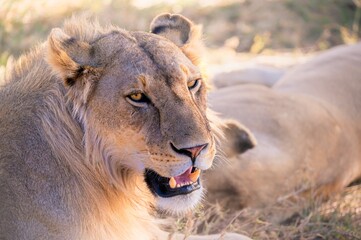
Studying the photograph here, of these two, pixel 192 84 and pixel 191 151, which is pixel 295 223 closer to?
pixel 192 84

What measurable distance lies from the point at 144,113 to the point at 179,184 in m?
0.30

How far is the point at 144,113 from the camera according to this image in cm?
323

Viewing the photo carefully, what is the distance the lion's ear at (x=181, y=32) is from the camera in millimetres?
3715

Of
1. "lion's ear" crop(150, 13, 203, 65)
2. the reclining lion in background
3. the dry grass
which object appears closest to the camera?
"lion's ear" crop(150, 13, 203, 65)

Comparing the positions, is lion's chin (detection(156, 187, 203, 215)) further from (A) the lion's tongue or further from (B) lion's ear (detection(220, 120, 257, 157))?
(B) lion's ear (detection(220, 120, 257, 157))

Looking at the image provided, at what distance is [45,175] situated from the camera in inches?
128

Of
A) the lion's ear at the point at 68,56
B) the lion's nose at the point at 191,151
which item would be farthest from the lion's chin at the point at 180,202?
the lion's ear at the point at 68,56

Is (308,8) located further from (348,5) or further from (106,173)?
(106,173)

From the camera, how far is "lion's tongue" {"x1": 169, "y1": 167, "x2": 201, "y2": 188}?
326 cm

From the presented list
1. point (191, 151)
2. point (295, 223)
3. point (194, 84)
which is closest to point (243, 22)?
point (295, 223)

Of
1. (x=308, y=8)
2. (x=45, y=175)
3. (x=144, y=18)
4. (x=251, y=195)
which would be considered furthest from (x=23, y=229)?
(x=308, y=8)

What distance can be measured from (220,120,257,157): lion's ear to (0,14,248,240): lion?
1611 mm

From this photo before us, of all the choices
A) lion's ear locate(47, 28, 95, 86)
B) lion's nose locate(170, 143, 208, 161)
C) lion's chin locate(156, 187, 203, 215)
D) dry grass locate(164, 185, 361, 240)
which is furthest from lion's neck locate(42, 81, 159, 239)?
dry grass locate(164, 185, 361, 240)

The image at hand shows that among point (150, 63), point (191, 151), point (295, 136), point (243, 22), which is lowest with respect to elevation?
point (243, 22)
